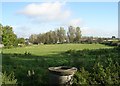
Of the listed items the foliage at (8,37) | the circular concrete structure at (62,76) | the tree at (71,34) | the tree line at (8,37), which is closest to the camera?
the circular concrete structure at (62,76)

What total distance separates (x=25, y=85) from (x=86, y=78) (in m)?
2.13

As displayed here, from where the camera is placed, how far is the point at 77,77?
A: 278 inches

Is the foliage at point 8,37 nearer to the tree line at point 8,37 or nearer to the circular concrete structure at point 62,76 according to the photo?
the tree line at point 8,37

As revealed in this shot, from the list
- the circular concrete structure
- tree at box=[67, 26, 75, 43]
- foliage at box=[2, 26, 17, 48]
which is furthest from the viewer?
tree at box=[67, 26, 75, 43]

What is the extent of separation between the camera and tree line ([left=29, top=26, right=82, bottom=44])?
6569cm

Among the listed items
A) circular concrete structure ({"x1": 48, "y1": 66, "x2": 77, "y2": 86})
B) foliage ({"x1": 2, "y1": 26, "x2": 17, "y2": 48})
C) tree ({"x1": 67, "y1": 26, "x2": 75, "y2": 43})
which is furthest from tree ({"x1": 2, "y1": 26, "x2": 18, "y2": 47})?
circular concrete structure ({"x1": 48, "y1": 66, "x2": 77, "y2": 86})

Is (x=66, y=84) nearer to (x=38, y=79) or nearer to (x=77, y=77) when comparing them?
(x=77, y=77)

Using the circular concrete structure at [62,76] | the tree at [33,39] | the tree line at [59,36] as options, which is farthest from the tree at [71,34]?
the circular concrete structure at [62,76]

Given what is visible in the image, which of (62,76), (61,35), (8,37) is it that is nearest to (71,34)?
(61,35)

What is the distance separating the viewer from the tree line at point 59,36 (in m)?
65.7

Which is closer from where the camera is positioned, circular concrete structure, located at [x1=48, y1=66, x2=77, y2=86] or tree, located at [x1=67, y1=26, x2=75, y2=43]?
circular concrete structure, located at [x1=48, y1=66, x2=77, y2=86]

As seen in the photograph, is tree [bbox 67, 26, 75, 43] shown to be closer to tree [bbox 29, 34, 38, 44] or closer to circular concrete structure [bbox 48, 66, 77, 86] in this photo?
tree [bbox 29, 34, 38, 44]

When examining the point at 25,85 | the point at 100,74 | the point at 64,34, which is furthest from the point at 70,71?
the point at 64,34

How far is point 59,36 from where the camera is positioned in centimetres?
6988
